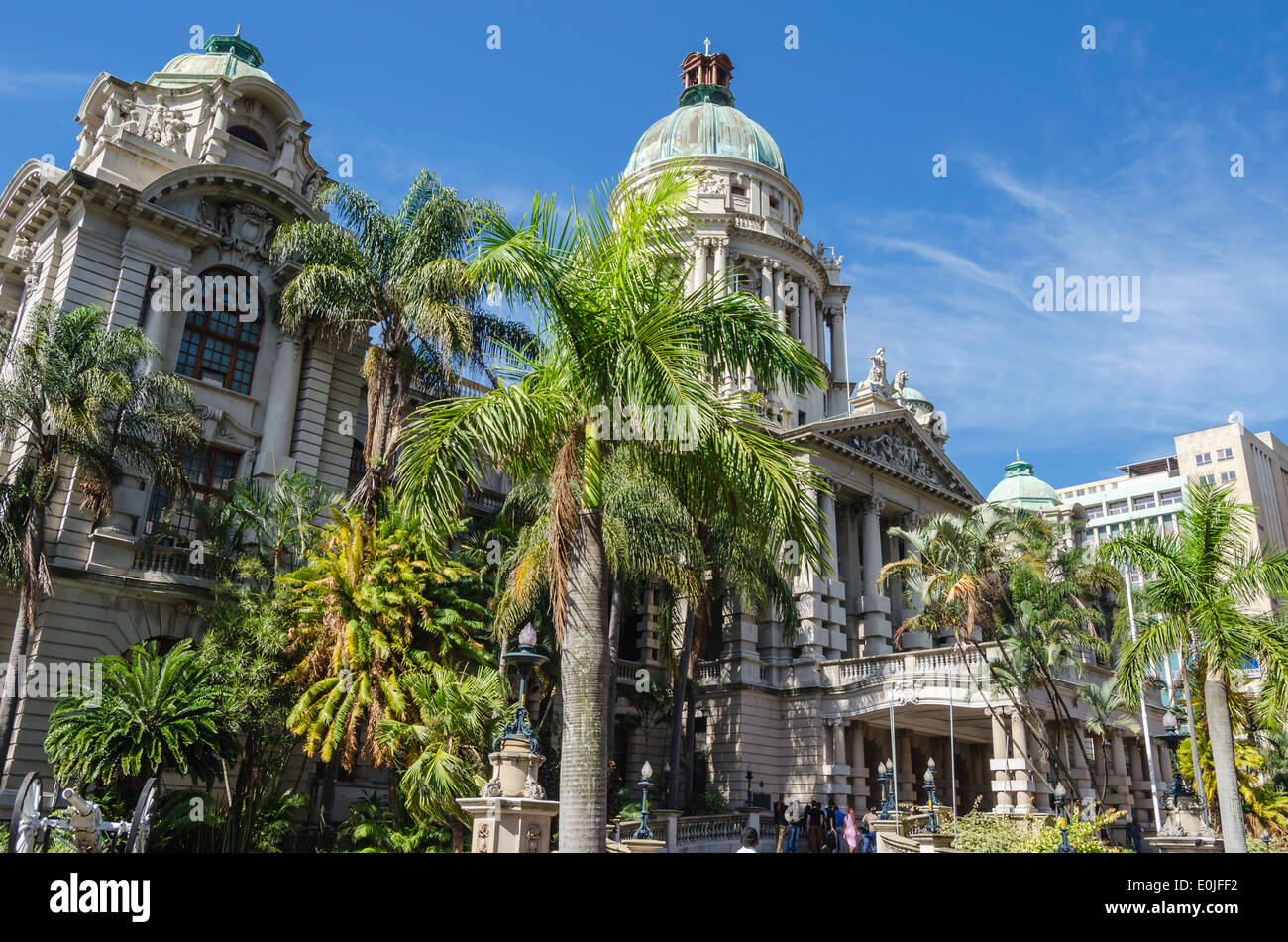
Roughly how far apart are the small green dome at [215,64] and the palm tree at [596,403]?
26063 mm

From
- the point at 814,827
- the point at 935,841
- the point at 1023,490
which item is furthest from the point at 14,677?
the point at 1023,490

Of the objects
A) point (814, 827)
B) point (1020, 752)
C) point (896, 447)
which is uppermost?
point (896, 447)

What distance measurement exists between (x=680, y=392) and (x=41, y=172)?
28424 mm

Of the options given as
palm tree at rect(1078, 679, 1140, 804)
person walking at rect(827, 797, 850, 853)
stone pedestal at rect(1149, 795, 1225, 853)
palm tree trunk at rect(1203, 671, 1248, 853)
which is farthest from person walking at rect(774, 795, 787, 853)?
palm tree trunk at rect(1203, 671, 1248, 853)

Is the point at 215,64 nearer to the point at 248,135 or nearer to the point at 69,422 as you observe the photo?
the point at 248,135

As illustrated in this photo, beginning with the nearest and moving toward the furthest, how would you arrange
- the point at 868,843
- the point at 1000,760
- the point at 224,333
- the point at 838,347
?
the point at 868,843 < the point at 224,333 < the point at 1000,760 < the point at 838,347

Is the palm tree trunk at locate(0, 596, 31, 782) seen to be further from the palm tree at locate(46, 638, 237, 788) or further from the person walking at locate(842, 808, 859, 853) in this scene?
the person walking at locate(842, 808, 859, 853)

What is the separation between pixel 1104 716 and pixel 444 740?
93.4ft

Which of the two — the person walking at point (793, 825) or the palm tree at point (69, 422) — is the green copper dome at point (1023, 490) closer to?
the person walking at point (793, 825)

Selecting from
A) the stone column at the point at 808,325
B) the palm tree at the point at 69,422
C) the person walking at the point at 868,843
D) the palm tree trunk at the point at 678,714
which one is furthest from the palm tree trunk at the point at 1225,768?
the stone column at the point at 808,325

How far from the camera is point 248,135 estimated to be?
34094 millimetres

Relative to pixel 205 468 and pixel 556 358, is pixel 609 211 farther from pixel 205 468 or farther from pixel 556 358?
pixel 205 468
